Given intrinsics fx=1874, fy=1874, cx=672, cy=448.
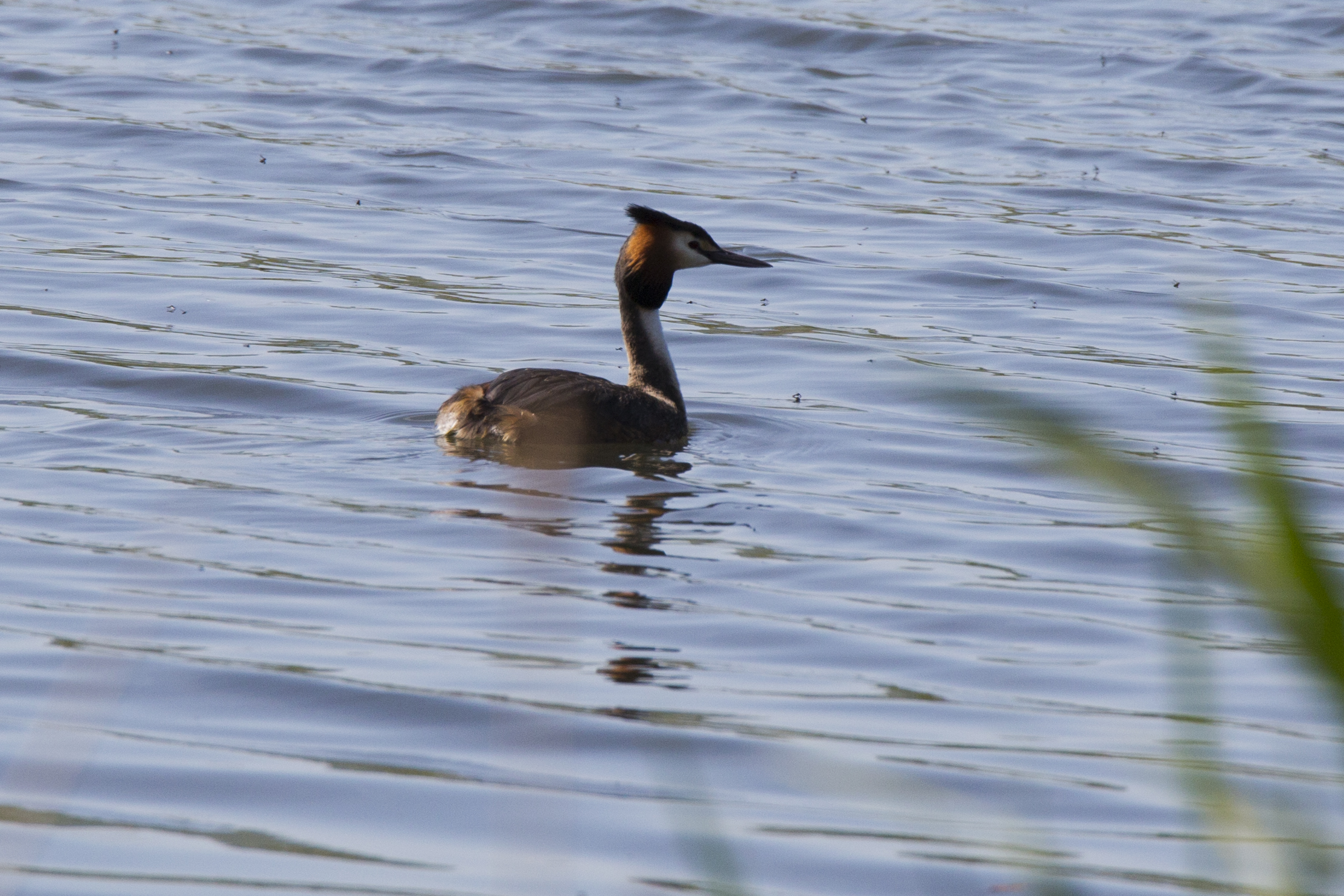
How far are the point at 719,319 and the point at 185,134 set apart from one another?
Answer: 6.79m

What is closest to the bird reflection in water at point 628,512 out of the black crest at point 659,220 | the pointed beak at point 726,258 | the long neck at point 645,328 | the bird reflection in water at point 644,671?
the bird reflection in water at point 644,671

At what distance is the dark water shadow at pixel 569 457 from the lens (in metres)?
7.61

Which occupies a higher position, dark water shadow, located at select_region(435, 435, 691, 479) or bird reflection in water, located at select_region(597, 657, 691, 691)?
dark water shadow, located at select_region(435, 435, 691, 479)

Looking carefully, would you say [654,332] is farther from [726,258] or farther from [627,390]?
[627,390]

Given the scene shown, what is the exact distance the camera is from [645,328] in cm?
875

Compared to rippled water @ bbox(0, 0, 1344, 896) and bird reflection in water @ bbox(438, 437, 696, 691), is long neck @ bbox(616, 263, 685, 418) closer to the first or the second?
rippled water @ bbox(0, 0, 1344, 896)

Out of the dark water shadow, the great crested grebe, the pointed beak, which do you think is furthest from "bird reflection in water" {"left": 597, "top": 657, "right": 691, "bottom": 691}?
the pointed beak

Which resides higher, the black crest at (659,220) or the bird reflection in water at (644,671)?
the black crest at (659,220)

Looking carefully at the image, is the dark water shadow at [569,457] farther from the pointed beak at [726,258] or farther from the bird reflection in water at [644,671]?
the bird reflection in water at [644,671]

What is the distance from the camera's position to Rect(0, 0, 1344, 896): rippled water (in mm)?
4117

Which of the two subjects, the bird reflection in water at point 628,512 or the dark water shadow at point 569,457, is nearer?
the bird reflection in water at point 628,512

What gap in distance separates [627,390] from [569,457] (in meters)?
0.51

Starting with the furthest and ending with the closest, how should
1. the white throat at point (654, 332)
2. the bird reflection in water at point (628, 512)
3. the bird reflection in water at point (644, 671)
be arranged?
the white throat at point (654, 332)
the bird reflection in water at point (628, 512)
the bird reflection in water at point (644, 671)

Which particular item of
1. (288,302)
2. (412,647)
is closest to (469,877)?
(412,647)
